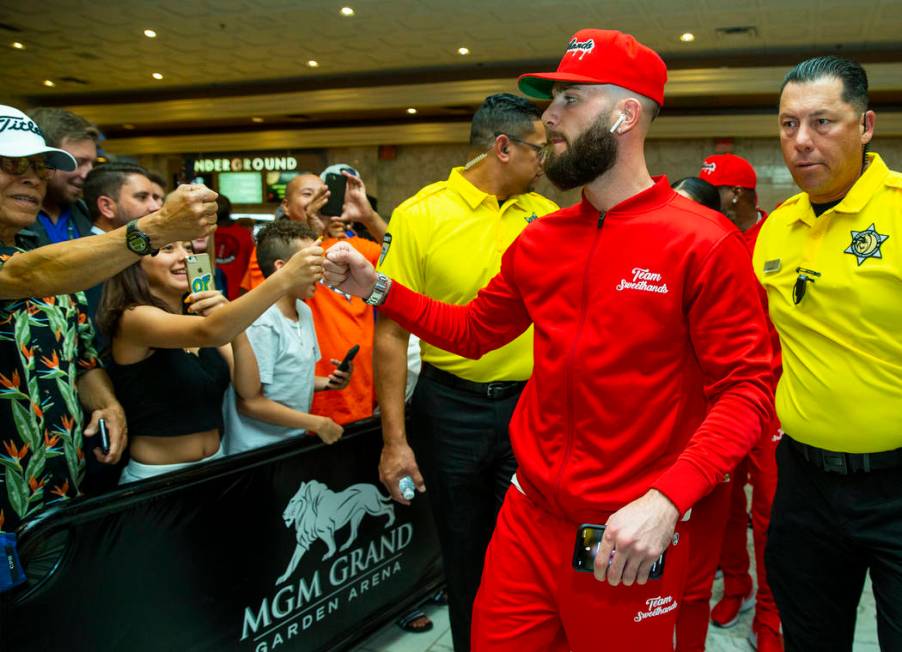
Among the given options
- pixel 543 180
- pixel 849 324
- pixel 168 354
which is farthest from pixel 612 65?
pixel 543 180

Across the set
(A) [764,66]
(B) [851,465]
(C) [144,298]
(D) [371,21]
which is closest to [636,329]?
(B) [851,465]

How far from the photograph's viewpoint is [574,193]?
37.5ft

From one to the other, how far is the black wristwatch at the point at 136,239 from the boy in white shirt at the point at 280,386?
3.09 feet

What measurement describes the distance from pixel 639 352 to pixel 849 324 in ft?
A: 2.27

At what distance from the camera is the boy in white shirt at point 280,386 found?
9.11 feet

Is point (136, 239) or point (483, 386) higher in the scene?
point (136, 239)

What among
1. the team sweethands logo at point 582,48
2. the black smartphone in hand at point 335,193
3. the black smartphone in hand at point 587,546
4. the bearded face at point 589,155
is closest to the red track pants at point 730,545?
the black smartphone in hand at point 587,546

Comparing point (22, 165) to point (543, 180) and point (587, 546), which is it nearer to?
point (587, 546)

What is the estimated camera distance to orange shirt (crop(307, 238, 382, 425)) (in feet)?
11.1

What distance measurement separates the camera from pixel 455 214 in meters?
2.50

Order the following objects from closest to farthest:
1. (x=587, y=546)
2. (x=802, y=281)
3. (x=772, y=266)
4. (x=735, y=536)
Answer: (x=587, y=546), (x=802, y=281), (x=772, y=266), (x=735, y=536)

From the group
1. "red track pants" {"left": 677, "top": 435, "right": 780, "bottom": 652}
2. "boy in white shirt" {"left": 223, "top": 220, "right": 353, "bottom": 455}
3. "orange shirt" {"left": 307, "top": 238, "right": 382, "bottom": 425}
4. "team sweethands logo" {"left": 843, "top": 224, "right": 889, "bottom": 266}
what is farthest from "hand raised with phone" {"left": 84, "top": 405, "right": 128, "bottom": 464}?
"team sweethands logo" {"left": 843, "top": 224, "right": 889, "bottom": 266}

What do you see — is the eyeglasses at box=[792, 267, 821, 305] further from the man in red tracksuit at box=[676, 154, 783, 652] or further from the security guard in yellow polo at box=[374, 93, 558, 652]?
the security guard in yellow polo at box=[374, 93, 558, 652]

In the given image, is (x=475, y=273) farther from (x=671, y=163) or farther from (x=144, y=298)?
(x=671, y=163)
